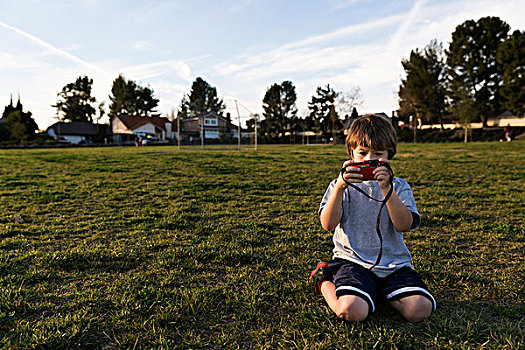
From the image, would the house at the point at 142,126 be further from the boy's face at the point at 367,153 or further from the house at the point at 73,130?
the boy's face at the point at 367,153

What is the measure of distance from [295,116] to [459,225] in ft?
207

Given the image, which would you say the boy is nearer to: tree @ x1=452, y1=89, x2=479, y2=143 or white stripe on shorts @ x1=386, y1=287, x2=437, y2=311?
white stripe on shorts @ x1=386, y1=287, x2=437, y2=311

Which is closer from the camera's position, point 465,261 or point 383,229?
point 383,229

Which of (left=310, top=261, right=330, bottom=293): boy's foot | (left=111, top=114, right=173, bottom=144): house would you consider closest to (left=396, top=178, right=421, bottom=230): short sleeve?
(left=310, top=261, right=330, bottom=293): boy's foot

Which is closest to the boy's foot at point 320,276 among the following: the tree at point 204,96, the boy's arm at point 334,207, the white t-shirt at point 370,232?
the white t-shirt at point 370,232

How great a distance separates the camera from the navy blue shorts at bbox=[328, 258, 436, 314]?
6.53ft

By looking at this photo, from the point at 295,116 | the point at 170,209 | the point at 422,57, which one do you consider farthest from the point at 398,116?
the point at 170,209

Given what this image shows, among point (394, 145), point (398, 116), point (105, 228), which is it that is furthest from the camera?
point (398, 116)

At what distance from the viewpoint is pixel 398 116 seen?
60219 millimetres

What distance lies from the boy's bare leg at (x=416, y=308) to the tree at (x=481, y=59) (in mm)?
49501

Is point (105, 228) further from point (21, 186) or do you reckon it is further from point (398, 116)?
point (398, 116)

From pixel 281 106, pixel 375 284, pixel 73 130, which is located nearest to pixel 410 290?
pixel 375 284

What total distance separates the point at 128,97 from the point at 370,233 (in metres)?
78.7

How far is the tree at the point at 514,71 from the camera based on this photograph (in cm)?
4041
